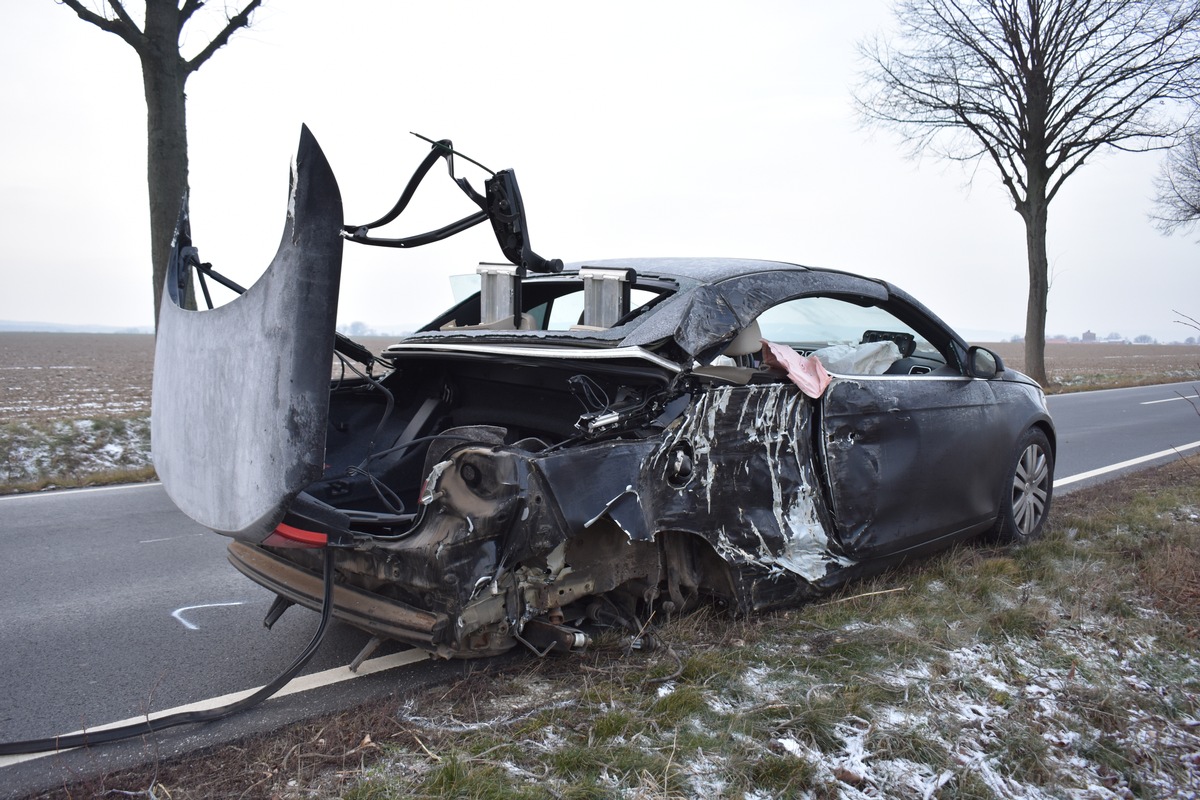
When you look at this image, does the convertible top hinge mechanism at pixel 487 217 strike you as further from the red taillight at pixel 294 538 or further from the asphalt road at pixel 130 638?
the asphalt road at pixel 130 638

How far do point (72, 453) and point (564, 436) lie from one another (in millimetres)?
6529

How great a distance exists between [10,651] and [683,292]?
3.16 metres

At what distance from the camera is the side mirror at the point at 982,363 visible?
14.6 ft

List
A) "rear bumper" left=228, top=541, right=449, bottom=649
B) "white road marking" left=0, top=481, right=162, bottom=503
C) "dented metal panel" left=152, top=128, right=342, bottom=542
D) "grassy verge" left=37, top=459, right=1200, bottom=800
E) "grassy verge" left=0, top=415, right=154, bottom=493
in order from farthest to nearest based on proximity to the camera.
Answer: "grassy verge" left=0, top=415, right=154, bottom=493
"white road marking" left=0, top=481, right=162, bottom=503
"rear bumper" left=228, top=541, right=449, bottom=649
"dented metal panel" left=152, top=128, right=342, bottom=542
"grassy verge" left=37, top=459, right=1200, bottom=800

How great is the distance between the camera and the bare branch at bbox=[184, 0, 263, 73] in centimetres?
902

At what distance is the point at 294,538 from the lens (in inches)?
106

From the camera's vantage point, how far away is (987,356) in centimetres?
445

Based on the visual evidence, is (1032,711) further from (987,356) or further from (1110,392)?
(1110,392)

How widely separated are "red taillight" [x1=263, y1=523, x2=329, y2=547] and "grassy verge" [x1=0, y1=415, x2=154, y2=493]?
5512 mm

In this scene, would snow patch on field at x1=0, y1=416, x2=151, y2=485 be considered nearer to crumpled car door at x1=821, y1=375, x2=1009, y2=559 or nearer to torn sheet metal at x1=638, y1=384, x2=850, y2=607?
torn sheet metal at x1=638, y1=384, x2=850, y2=607

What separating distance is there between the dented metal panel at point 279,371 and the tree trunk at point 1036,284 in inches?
725

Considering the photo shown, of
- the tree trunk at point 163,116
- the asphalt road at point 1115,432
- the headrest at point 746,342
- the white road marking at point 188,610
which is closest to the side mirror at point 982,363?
the headrest at point 746,342

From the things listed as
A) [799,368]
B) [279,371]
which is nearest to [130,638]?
[279,371]

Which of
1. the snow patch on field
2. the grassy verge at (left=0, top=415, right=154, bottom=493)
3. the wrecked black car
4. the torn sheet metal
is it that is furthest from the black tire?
the snow patch on field
